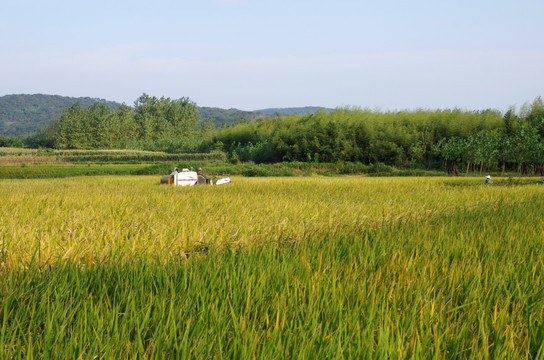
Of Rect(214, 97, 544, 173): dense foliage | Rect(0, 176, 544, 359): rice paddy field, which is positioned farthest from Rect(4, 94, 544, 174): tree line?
Rect(0, 176, 544, 359): rice paddy field

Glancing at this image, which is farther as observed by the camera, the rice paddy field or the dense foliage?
the dense foliage

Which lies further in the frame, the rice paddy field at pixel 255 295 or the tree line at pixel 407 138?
the tree line at pixel 407 138

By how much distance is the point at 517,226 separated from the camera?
13.4 ft

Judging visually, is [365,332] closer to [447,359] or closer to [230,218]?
[447,359]

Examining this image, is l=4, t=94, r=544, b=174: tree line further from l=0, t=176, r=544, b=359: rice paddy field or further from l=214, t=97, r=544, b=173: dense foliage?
l=0, t=176, r=544, b=359: rice paddy field

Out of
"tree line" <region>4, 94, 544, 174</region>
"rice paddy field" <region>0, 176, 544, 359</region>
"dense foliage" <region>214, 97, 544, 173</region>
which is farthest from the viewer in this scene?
"dense foliage" <region>214, 97, 544, 173</region>

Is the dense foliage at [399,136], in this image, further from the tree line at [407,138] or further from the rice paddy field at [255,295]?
the rice paddy field at [255,295]

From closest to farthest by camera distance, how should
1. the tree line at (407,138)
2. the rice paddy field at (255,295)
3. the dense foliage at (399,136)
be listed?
the rice paddy field at (255,295) < the tree line at (407,138) < the dense foliage at (399,136)

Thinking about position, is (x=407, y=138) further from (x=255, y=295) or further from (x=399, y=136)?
(x=255, y=295)

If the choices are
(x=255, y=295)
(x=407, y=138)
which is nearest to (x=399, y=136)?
(x=407, y=138)

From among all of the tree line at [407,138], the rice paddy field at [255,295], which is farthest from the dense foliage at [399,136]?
the rice paddy field at [255,295]

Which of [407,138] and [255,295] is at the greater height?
[407,138]

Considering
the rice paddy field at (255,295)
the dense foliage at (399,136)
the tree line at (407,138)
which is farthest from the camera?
the dense foliage at (399,136)

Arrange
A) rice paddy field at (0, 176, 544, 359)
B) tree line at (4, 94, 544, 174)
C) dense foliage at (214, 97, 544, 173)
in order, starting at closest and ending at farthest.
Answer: rice paddy field at (0, 176, 544, 359), tree line at (4, 94, 544, 174), dense foliage at (214, 97, 544, 173)
